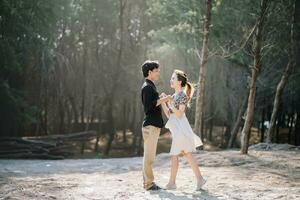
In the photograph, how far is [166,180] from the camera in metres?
8.73

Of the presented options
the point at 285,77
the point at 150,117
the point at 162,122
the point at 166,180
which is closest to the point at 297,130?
the point at 285,77

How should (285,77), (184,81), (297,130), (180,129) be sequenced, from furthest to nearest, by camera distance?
(297,130), (285,77), (184,81), (180,129)

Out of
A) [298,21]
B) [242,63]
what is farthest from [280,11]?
[242,63]

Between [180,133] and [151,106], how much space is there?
25.8 inches

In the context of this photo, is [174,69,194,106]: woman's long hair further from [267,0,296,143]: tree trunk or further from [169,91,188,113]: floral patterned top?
[267,0,296,143]: tree trunk

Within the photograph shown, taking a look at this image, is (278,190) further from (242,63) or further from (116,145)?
(116,145)

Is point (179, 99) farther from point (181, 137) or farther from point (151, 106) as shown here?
point (181, 137)

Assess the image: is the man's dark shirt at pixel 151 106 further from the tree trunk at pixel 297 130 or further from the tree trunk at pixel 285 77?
the tree trunk at pixel 297 130

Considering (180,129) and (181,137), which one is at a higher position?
(180,129)

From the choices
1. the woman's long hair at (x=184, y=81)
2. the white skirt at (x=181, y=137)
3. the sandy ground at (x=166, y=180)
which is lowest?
the sandy ground at (x=166, y=180)

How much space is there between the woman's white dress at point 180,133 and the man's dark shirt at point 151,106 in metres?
0.26

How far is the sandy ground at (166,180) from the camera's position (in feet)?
23.1

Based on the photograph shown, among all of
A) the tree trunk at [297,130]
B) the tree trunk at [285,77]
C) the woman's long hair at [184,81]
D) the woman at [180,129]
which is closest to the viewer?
Answer: the woman at [180,129]

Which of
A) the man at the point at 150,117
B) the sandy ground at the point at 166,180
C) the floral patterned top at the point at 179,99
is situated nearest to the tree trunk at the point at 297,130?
the sandy ground at the point at 166,180
